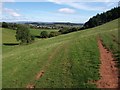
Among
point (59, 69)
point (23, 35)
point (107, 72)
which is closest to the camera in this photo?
point (107, 72)

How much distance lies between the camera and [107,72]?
26.8m

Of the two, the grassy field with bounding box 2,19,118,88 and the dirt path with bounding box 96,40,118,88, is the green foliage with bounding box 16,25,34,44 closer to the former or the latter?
the grassy field with bounding box 2,19,118,88

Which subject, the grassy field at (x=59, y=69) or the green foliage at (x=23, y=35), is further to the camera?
the green foliage at (x=23, y=35)

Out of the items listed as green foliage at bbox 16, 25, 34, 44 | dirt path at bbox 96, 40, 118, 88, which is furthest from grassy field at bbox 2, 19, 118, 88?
green foliage at bbox 16, 25, 34, 44

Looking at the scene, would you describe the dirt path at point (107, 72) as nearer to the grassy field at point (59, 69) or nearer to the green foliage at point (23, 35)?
the grassy field at point (59, 69)

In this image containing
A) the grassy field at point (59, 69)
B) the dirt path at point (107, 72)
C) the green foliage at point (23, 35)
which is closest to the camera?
the dirt path at point (107, 72)

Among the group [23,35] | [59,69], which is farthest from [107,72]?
[23,35]

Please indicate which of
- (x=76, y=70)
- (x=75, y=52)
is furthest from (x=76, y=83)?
(x=75, y=52)

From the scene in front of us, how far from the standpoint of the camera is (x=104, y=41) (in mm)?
41250

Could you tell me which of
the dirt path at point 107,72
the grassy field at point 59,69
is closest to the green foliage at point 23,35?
the grassy field at point 59,69

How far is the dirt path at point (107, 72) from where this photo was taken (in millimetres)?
23844

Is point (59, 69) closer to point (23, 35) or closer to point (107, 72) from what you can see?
point (107, 72)

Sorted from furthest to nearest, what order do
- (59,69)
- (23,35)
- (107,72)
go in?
1. (23,35)
2. (59,69)
3. (107,72)

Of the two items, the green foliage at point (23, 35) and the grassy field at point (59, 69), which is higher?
the grassy field at point (59, 69)
